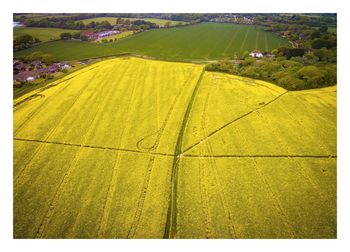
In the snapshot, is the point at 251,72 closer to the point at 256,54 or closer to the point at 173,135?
the point at 256,54

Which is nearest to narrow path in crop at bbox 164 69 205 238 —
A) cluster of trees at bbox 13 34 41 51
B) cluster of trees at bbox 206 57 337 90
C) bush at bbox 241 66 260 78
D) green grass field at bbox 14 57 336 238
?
green grass field at bbox 14 57 336 238

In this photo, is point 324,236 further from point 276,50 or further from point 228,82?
point 276,50

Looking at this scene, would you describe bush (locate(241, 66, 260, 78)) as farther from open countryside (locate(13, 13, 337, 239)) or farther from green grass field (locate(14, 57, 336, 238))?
green grass field (locate(14, 57, 336, 238))

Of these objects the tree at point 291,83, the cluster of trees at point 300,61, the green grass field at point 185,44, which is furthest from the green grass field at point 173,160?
the green grass field at point 185,44

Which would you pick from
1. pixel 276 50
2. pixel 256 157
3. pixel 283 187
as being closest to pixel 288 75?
pixel 276 50

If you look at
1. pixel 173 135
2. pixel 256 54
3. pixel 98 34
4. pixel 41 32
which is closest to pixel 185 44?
pixel 256 54

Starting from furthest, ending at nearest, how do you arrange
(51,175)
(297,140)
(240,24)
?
(240,24) → (297,140) → (51,175)
